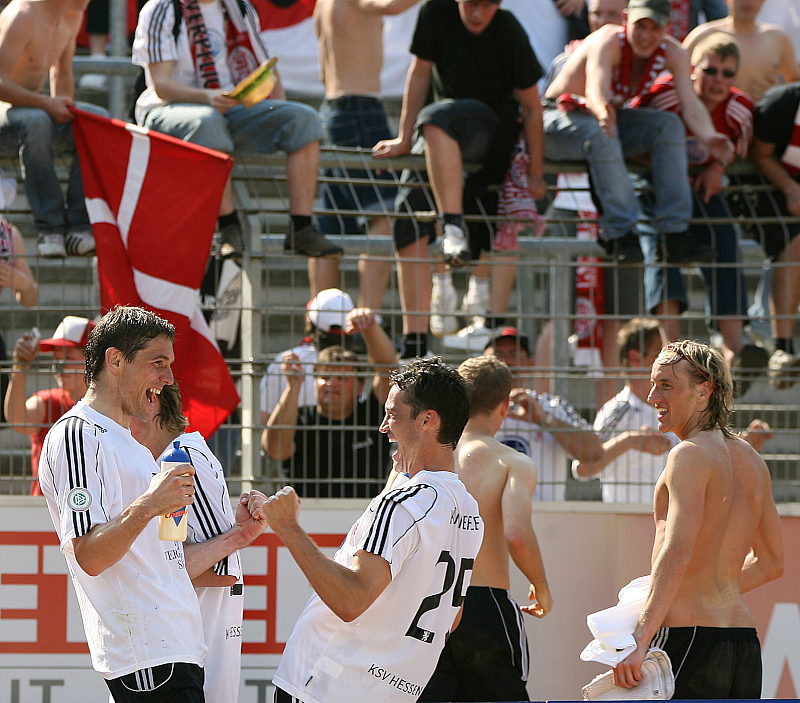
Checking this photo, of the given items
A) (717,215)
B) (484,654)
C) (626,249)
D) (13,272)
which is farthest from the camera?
(717,215)

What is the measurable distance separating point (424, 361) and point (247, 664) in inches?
103

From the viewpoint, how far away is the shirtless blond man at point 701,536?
4301 mm

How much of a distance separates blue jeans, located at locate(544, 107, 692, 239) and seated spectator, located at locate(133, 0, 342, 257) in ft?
4.59

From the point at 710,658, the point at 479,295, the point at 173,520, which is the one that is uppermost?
the point at 479,295

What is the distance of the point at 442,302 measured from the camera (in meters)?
6.76

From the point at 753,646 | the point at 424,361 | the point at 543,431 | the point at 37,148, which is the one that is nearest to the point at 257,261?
the point at 37,148

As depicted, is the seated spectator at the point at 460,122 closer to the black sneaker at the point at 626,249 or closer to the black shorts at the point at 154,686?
the black sneaker at the point at 626,249

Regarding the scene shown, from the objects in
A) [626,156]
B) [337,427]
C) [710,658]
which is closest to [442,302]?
[337,427]

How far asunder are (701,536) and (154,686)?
6.30ft

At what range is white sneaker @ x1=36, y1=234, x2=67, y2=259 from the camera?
6.02 meters

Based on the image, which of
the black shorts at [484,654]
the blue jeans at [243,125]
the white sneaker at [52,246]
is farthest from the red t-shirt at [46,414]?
the black shorts at [484,654]

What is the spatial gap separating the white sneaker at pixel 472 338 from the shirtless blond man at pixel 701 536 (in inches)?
90.9

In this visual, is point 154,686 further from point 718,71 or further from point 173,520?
point 718,71

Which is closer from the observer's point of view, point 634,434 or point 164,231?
point 164,231
